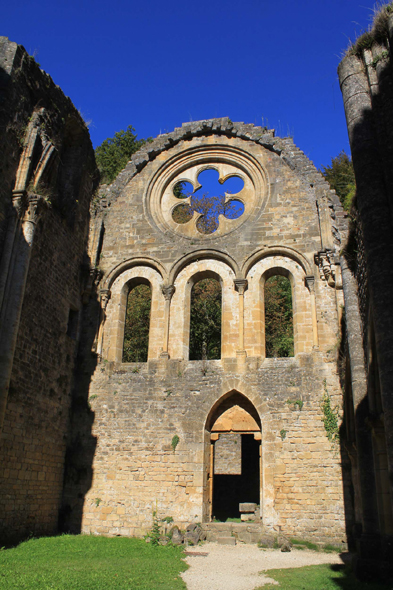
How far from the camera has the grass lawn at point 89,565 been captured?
6.48 m

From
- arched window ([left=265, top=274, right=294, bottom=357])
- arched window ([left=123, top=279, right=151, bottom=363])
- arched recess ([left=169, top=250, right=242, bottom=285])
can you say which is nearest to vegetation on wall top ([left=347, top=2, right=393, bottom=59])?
arched recess ([left=169, top=250, right=242, bottom=285])

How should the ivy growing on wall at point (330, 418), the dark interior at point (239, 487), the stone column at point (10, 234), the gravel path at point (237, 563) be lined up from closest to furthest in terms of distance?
the gravel path at point (237, 563) < the stone column at point (10, 234) < the ivy growing on wall at point (330, 418) < the dark interior at point (239, 487)

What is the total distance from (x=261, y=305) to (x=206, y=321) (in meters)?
10.9

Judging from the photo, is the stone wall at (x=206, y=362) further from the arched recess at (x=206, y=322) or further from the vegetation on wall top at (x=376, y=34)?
the arched recess at (x=206, y=322)

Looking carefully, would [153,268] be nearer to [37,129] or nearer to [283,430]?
[37,129]

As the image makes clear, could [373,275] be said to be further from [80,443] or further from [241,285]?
[80,443]

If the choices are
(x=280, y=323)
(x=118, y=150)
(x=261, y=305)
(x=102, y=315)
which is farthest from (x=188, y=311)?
(x=118, y=150)

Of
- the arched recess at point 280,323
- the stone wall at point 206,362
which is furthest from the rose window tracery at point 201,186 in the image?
the arched recess at point 280,323

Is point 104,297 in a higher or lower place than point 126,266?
lower

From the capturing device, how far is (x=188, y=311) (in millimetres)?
13672

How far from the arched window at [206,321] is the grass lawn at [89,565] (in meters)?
13.6

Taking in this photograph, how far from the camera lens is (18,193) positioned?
35.0 feet

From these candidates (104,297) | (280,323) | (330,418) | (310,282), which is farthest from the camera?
(280,323)

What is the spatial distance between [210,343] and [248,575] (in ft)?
55.7
